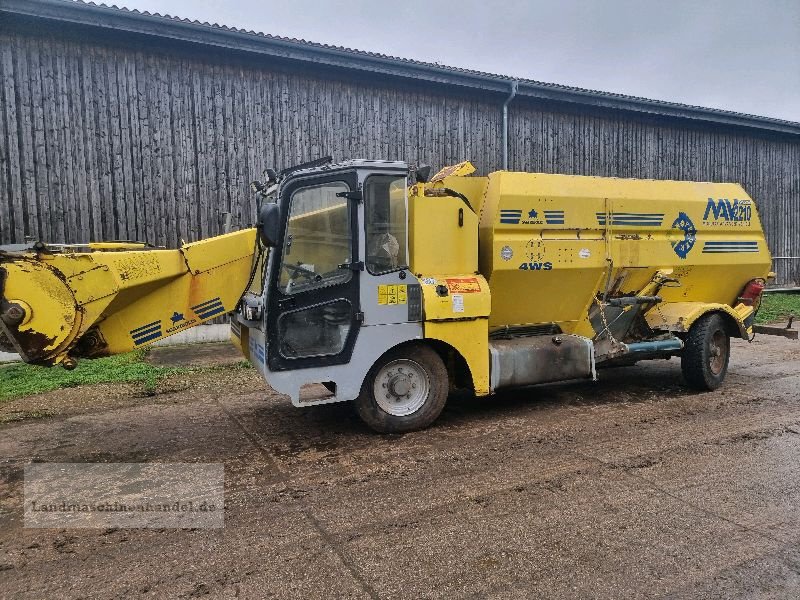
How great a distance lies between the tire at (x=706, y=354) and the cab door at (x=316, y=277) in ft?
14.7

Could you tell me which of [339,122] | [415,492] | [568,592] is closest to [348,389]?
[415,492]

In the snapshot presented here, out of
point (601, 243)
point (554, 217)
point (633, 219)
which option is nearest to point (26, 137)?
point (554, 217)

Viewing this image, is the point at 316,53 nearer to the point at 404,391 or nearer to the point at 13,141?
the point at 13,141

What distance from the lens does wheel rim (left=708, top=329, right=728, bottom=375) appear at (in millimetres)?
7282

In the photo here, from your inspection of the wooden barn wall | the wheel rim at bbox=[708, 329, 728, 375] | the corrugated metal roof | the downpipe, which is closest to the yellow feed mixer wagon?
the wheel rim at bbox=[708, 329, 728, 375]

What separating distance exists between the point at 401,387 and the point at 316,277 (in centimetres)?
138

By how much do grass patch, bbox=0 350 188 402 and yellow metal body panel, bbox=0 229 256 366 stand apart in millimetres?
2971

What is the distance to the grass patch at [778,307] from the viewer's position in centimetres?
1342

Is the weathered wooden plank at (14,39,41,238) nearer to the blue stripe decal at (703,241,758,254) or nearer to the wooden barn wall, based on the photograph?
the wooden barn wall

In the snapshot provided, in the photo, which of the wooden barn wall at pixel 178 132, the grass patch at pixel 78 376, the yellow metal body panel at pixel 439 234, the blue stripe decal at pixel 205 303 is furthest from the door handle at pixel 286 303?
the wooden barn wall at pixel 178 132

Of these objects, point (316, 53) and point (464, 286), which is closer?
point (464, 286)

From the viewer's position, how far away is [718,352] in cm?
736

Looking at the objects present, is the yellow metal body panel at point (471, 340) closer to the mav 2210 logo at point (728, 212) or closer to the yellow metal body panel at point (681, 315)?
the yellow metal body panel at point (681, 315)

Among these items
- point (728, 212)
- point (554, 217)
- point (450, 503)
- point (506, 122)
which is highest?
point (506, 122)
